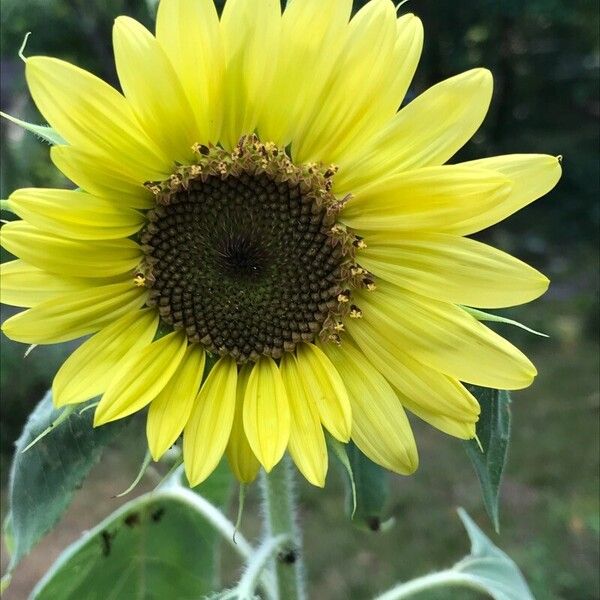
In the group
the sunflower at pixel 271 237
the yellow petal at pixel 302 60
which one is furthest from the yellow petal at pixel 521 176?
the yellow petal at pixel 302 60

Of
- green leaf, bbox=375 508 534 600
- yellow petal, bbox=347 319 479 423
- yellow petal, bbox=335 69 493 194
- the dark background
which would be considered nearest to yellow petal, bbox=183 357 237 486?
yellow petal, bbox=347 319 479 423

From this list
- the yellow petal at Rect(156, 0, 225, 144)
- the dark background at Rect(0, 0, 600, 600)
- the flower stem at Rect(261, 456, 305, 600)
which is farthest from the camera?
the dark background at Rect(0, 0, 600, 600)

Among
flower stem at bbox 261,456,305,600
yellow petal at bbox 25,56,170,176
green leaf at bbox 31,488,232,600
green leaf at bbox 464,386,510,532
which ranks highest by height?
yellow petal at bbox 25,56,170,176

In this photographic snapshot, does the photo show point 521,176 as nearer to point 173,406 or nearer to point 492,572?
point 173,406

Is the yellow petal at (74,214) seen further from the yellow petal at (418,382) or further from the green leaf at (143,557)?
the green leaf at (143,557)

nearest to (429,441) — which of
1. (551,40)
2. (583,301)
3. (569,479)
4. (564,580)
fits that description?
(569,479)

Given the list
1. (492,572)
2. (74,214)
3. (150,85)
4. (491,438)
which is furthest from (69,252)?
(492,572)

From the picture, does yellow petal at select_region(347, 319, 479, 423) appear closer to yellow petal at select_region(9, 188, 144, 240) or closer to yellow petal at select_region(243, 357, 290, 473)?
yellow petal at select_region(243, 357, 290, 473)
